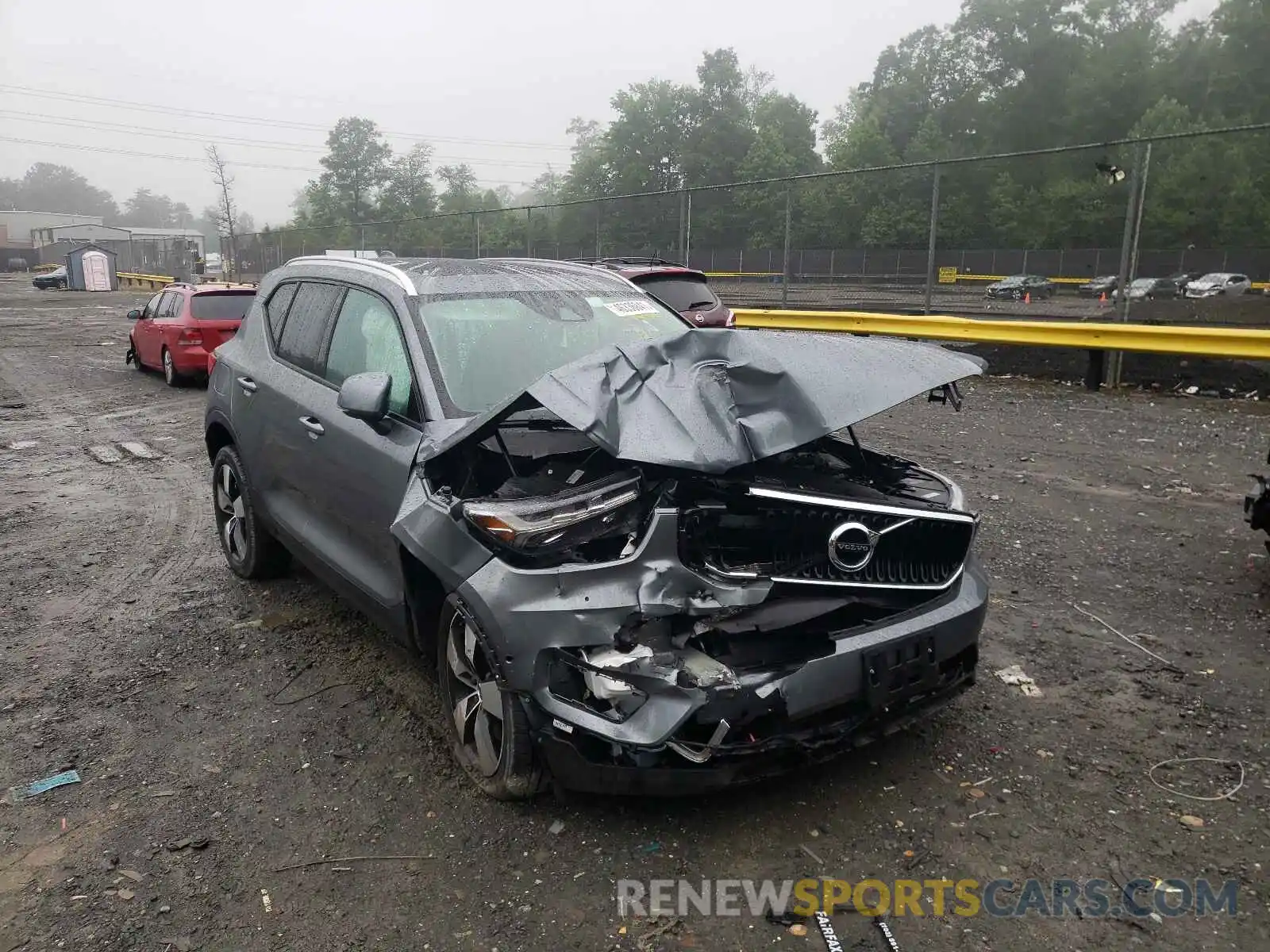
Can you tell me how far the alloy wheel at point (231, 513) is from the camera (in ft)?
17.3

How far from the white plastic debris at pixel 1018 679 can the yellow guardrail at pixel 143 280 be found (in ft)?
152

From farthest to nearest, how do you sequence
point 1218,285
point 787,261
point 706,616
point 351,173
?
point 351,173 → point 787,261 → point 1218,285 → point 706,616

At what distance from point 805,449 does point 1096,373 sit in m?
9.31

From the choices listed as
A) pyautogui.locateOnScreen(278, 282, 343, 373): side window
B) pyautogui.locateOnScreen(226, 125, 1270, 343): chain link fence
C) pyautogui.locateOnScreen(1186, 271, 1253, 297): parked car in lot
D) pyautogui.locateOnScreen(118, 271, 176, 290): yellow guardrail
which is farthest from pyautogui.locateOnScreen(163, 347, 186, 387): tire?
pyautogui.locateOnScreen(118, 271, 176, 290): yellow guardrail

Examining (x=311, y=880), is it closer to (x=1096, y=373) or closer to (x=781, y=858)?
(x=781, y=858)

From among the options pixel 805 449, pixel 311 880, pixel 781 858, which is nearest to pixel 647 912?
pixel 781 858

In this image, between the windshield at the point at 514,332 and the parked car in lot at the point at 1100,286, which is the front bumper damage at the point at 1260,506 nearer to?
the windshield at the point at 514,332

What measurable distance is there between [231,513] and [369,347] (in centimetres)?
201

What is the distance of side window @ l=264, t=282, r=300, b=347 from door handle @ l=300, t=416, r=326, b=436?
85 centimetres

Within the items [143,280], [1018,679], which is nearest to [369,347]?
[1018,679]

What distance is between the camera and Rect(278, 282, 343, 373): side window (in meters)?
4.52

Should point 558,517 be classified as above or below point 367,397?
below

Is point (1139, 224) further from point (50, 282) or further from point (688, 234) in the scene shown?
point (50, 282)

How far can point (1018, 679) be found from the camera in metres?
3.98
